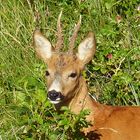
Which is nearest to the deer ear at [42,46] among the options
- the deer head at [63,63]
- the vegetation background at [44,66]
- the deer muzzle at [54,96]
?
the deer head at [63,63]

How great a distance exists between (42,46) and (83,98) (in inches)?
26.4

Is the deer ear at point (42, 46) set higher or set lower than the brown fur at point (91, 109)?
higher

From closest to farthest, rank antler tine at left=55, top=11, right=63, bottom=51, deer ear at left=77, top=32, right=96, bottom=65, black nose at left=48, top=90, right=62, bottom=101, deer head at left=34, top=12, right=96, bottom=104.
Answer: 1. black nose at left=48, top=90, right=62, bottom=101
2. deer head at left=34, top=12, right=96, bottom=104
3. antler tine at left=55, top=11, right=63, bottom=51
4. deer ear at left=77, top=32, right=96, bottom=65

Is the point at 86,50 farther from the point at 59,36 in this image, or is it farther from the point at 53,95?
the point at 53,95

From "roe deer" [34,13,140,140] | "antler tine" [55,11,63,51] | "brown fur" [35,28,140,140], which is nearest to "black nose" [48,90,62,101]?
"roe deer" [34,13,140,140]

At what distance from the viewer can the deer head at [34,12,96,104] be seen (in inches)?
207

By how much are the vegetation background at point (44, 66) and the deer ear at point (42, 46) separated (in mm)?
118

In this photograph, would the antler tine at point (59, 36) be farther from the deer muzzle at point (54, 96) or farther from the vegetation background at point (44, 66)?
the deer muzzle at point (54, 96)

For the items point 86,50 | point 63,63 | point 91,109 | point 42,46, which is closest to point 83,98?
point 91,109

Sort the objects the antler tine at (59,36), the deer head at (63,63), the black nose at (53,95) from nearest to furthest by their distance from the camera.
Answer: the black nose at (53,95) < the deer head at (63,63) < the antler tine at (59,36)

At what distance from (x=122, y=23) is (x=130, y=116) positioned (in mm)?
1354

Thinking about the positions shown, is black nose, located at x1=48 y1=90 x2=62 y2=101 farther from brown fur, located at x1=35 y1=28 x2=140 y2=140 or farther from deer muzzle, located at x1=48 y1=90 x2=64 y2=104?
brown fur, located at x1=35 y1=28 x2=140 y2=140

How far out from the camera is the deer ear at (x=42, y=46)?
581 cm

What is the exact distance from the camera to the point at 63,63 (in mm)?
5500
